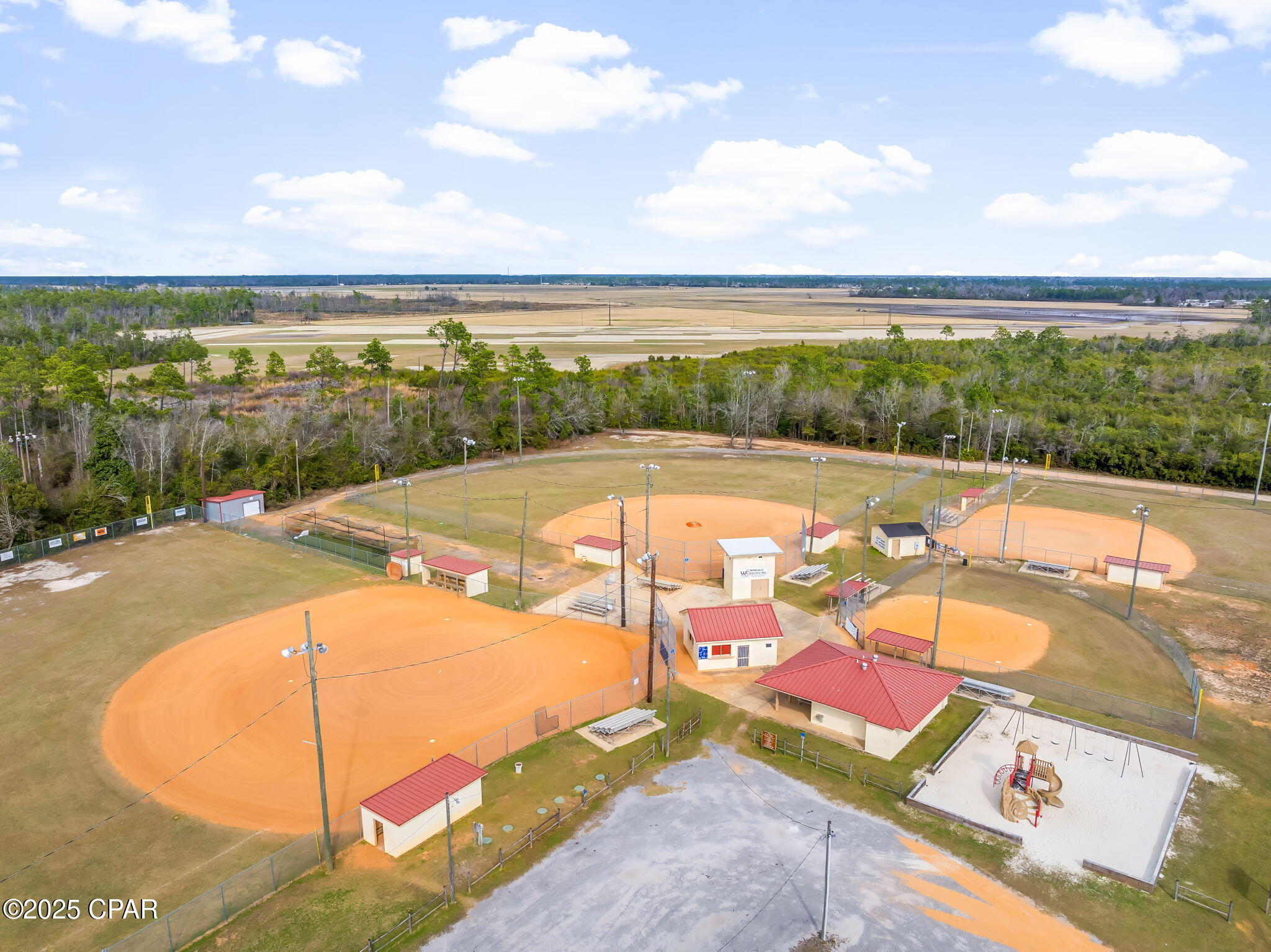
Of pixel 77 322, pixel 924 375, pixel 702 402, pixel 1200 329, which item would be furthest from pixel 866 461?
pixel 1200 329

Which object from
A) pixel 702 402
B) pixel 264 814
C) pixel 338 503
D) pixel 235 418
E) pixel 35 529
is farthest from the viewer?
pixel 702 402

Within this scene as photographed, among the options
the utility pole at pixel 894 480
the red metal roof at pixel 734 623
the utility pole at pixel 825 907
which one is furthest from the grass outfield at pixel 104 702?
the utility pole at pixel 894 480

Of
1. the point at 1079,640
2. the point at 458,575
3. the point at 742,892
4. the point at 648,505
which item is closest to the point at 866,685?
the point at 742,892

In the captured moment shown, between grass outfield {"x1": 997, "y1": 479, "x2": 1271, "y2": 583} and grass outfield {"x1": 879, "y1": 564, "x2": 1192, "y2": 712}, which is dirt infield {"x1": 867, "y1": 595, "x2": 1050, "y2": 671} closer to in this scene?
grass outfield {"x1": 879, "y1": 564, "x2": 1192, "y2": 712}

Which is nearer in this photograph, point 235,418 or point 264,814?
point 264,814

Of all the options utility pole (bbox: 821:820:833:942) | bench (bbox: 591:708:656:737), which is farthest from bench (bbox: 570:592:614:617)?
utility pole (bbox: 821:820:833:942)

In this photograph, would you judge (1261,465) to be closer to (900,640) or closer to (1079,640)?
(1079,640)

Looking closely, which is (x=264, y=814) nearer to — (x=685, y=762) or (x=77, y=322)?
(x=685, y=762)
